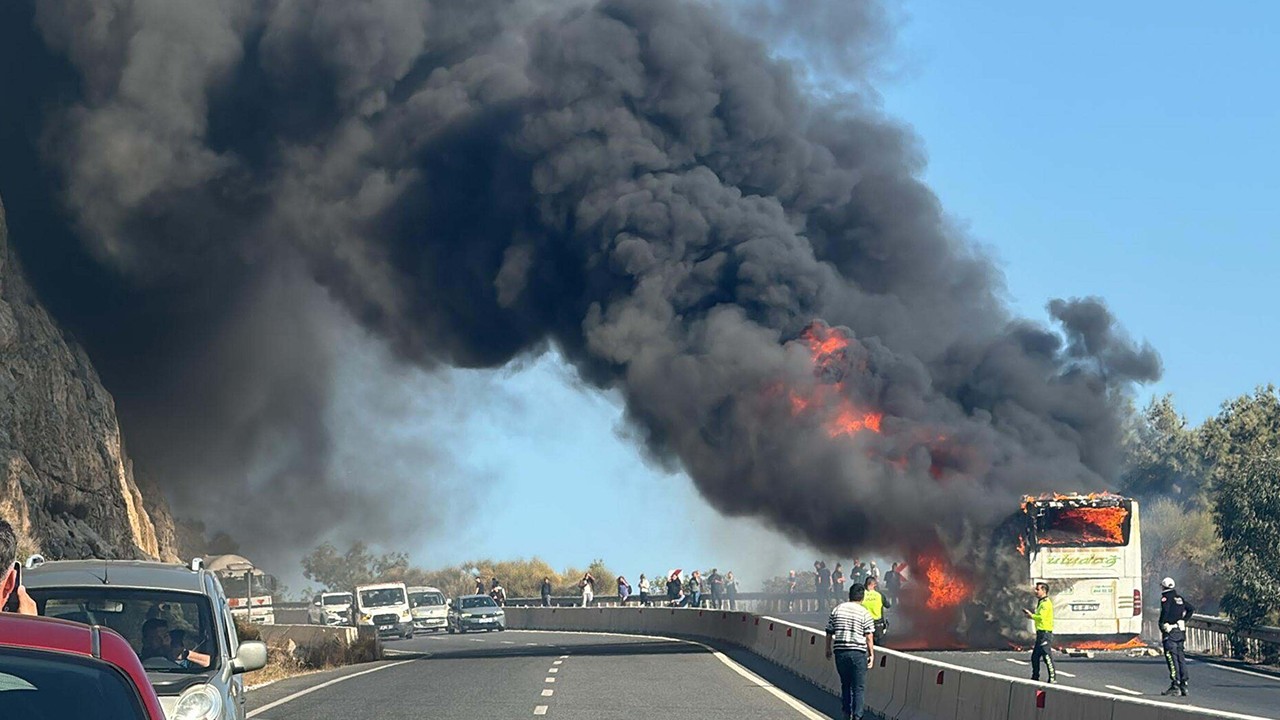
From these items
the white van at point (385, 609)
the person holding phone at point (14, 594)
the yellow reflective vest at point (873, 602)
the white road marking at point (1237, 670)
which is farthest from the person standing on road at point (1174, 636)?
the white van at point (385, 609)

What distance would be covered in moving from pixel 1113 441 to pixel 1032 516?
8.87 meters

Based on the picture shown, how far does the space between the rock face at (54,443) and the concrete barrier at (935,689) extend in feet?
55.8

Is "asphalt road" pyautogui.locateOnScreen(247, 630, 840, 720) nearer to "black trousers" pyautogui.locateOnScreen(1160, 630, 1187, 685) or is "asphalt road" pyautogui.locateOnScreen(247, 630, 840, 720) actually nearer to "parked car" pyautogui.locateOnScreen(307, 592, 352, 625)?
"black trousers" pyautogui.locateOnScreen(1160, 630, 1187, 685)

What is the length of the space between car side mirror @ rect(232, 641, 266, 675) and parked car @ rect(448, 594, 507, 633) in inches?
1755

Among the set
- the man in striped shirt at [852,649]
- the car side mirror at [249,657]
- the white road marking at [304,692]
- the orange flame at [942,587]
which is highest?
the orange flame at [942,587]

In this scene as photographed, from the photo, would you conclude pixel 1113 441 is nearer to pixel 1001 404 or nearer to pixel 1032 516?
pixel 1001 404

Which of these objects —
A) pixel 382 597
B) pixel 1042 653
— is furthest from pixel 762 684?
pixel 382 597

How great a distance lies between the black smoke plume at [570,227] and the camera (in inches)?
1512

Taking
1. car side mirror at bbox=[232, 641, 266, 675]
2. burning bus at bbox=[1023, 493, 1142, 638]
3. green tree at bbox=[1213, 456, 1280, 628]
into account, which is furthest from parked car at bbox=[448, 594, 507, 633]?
car side mirror at bbox=[232, 641, 266, 675]

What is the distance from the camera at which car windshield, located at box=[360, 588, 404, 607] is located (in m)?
49.4

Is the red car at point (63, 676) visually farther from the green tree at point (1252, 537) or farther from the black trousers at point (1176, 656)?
the green tree at point (1252, 537)

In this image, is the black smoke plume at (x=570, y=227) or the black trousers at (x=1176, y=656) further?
the black smoke plume at (x=570, y=227)

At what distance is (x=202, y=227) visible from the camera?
1929 inches

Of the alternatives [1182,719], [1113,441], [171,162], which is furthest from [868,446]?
[1182,719]
